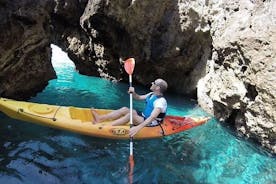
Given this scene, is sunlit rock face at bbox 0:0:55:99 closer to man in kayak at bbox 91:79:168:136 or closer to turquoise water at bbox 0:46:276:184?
turquoise water at bbox 0:46:276:184

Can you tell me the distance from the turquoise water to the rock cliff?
0.91 m

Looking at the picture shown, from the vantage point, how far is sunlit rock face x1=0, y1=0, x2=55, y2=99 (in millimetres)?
8367

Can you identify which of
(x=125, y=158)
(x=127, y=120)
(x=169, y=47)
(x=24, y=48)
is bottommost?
(x=125, y=158)

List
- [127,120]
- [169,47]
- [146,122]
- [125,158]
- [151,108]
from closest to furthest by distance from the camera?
[125,158] → [146,122] → [127,120] → [151,108] → [169,47]

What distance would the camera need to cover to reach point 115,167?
292 inches

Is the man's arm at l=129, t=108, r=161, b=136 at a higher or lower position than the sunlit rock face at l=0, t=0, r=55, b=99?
lower

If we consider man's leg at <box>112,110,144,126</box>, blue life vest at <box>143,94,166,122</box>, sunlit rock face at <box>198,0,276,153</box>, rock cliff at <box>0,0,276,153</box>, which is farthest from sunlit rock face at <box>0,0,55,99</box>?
sunlit rock face at <box>198,0,276,153</box>

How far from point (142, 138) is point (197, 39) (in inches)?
255

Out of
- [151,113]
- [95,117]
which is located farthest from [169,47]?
[95,117]

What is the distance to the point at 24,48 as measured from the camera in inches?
359

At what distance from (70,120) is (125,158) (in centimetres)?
141

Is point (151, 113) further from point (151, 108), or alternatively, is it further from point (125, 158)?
point (125, 158)

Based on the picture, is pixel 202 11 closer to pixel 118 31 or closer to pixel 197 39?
pixel 197 39

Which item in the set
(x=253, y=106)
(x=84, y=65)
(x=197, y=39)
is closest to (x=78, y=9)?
(x=84, y=65)
